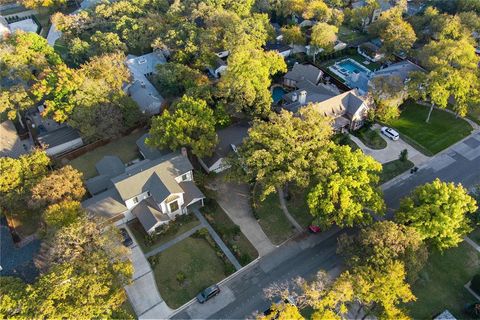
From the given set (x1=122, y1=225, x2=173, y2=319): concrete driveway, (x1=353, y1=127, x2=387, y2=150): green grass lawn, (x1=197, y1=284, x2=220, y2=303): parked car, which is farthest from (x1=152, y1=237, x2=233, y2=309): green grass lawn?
(x1=353, y1=127, x2=387, y2=150): green grass lawn

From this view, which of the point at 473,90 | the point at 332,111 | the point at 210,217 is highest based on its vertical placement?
the point at 473,90

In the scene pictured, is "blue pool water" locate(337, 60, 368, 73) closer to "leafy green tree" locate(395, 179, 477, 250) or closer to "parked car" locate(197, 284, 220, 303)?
"leafy green tree" locate(395, 179, 477, 250)

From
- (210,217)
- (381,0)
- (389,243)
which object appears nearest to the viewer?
(389,243)

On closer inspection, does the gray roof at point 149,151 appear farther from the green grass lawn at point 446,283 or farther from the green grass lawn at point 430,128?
the green grass lawn at point 430,128

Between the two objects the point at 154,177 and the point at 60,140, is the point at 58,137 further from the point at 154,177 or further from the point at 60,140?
the point at 154,177

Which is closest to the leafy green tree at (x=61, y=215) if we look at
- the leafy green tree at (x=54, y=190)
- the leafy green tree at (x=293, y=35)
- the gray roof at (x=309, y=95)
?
the leafy green tree at (x=54, y=190)

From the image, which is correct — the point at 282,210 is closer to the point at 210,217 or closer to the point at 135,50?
the point at 210,217

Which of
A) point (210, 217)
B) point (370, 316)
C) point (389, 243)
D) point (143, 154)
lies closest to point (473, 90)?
point (389, 243)

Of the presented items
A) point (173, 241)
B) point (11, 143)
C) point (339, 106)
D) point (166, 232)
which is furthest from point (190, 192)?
point (11, 143)
